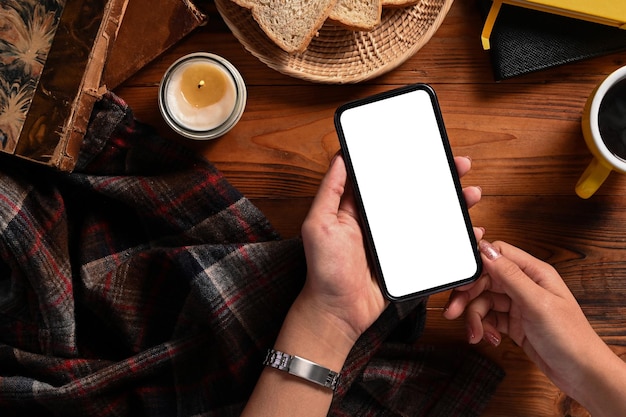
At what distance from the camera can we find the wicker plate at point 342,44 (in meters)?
0.75

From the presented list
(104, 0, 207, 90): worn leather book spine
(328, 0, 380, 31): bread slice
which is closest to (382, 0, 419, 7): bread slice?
(328, 0, 380, 31): bread slice

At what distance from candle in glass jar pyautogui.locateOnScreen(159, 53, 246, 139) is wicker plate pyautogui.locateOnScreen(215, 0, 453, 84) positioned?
1.8 inches

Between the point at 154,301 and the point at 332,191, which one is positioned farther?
the point at 154,301

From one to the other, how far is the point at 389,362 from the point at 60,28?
0.55 meters

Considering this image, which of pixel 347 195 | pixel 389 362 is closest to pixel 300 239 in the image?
pixel 347 195

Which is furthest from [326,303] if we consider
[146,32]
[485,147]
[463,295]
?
[146,32]

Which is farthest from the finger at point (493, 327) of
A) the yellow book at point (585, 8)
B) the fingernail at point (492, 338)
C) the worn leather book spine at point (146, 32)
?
the worn leather book spine at point (146, 32)

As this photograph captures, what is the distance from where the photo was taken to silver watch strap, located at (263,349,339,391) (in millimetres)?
694

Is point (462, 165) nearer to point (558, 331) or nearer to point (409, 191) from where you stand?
point (409, 191)

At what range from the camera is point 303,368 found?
0.69 metres

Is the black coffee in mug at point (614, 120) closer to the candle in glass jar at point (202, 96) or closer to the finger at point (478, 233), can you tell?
the finger at point (478, 233)

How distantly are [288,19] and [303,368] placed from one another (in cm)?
41

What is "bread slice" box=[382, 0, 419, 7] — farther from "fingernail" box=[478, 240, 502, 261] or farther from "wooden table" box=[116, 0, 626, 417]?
"fingernail" box=[478, 240, 502, 261]

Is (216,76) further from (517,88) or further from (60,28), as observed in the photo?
(517,88)
